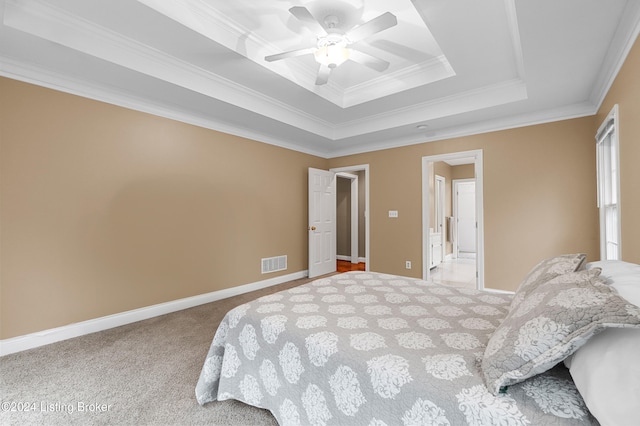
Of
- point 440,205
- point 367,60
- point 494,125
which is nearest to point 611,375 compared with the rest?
point 367,60

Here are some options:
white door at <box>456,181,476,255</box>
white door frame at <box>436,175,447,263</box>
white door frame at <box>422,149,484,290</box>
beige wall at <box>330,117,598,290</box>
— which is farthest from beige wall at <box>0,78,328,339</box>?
white door at <box>456,181,476,255</box>

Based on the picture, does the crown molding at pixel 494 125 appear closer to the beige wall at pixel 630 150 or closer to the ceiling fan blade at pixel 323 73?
the beige wall at pixel 630 150

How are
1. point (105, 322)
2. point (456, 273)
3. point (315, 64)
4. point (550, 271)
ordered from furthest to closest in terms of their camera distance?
point (456, 273) → point (315, 64) → point (105, 322) → point (550, 271)

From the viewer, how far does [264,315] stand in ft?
5.12

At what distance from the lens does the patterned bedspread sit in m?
0.88

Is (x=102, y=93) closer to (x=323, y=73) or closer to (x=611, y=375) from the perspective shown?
(x=323, y=73)

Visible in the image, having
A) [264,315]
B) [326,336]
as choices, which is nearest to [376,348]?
[326,336]

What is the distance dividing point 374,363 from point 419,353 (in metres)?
0.20

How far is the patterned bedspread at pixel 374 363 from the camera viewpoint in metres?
0.88

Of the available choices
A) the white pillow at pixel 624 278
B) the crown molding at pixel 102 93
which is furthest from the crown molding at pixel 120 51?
the white pillow at pixel 624 278

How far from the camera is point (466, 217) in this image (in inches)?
310

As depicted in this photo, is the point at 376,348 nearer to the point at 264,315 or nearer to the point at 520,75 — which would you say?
the point at 264,315

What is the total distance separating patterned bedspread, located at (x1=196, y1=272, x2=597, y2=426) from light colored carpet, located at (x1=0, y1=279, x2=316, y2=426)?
19 cm

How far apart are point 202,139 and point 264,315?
292cm
